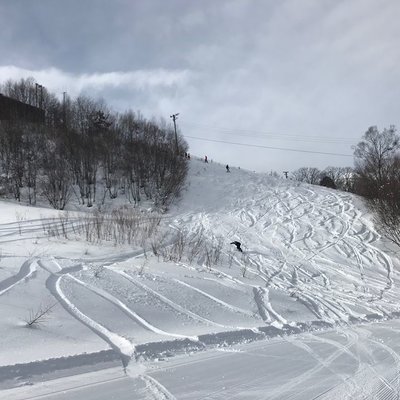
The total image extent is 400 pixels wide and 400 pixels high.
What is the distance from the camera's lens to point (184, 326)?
6.71 metres

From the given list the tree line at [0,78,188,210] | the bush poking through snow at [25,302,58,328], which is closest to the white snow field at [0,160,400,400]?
the bush poking through snow at [25,302,58,328]

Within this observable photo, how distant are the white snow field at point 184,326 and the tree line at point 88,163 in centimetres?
1733

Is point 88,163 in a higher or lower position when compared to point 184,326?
higher

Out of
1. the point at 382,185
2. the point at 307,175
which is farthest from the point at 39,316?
the point at 307,175

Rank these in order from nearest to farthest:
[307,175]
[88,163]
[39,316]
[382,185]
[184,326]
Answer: [39,316], [184,326], [382,185], [88,163], [307,175]

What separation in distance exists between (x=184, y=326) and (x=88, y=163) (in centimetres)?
3050

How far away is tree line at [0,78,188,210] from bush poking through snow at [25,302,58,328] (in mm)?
26022

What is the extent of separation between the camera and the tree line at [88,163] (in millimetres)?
32938

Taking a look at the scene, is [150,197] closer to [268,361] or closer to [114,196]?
[114,196]

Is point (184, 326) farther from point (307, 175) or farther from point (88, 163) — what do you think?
point (307, 175)

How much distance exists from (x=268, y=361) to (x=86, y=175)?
31.5m

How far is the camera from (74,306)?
6488 mm

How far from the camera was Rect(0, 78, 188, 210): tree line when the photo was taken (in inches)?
1297

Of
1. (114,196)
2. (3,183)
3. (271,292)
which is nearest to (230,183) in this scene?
(114,196)
